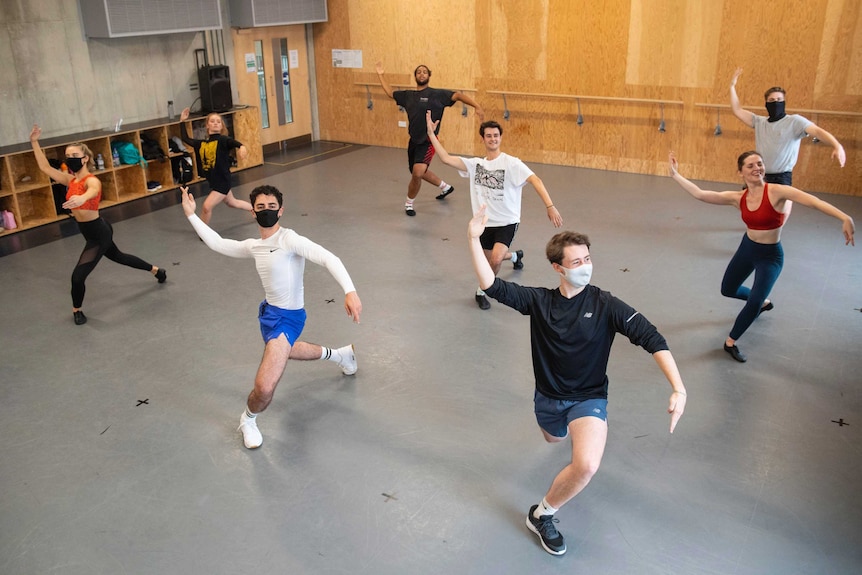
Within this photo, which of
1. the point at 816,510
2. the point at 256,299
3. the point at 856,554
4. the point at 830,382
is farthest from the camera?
the point at 256,299

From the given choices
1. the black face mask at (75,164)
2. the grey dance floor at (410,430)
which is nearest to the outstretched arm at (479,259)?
the grey dance floor at (410,430)

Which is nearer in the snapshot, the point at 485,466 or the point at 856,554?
the point at 856,554

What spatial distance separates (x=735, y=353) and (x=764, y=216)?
3.22 ft

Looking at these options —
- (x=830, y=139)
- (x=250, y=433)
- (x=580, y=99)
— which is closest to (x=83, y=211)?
(x=250, y=433)

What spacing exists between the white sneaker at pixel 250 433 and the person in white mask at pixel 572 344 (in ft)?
5.37

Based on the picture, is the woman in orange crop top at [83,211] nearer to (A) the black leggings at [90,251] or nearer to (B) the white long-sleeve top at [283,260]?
(A) the black leggings at [90,251]

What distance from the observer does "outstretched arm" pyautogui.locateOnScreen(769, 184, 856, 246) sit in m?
4.30

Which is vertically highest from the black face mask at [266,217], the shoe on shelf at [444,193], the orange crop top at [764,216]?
the black face mask at [266,217]

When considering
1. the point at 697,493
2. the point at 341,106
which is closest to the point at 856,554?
the point at 697,493

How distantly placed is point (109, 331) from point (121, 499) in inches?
87.7

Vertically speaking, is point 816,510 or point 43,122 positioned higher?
point 43,122

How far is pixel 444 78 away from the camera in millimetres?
11156

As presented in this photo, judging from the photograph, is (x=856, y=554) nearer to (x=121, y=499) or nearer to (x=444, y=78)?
(x=121, y=499)

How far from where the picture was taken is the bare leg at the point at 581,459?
323cm
